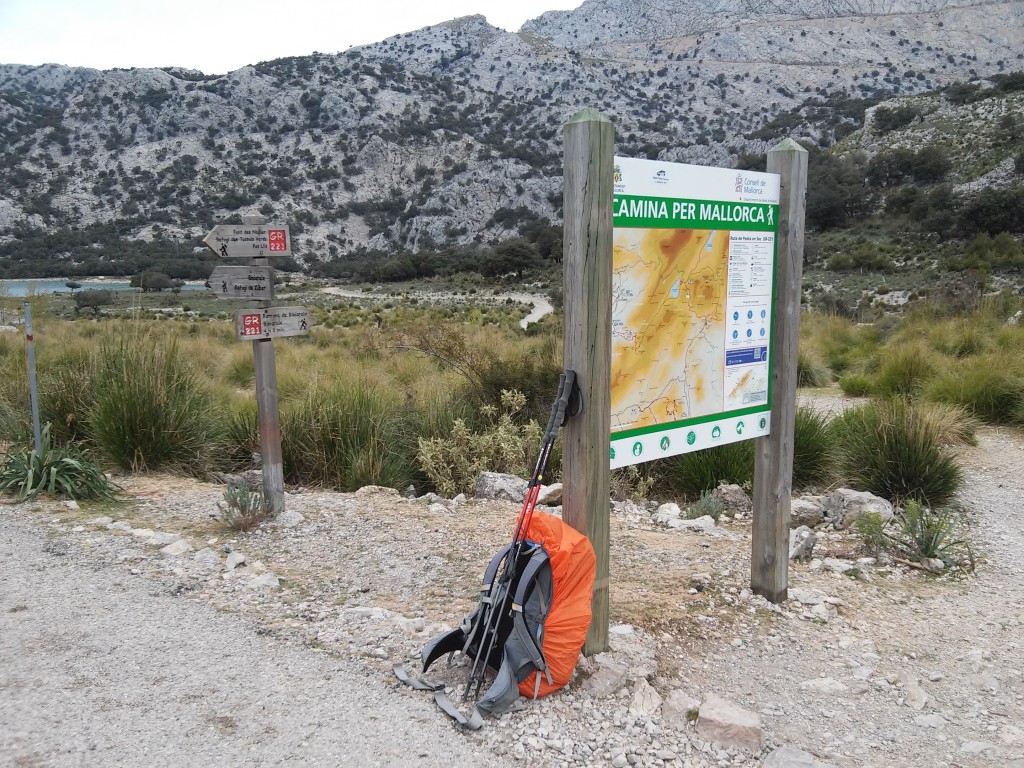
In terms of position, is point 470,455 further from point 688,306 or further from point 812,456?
point 688,306

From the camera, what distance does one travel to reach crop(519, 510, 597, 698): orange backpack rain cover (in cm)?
303

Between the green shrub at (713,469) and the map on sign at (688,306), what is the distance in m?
2.76

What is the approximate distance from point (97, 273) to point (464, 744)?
173 feet

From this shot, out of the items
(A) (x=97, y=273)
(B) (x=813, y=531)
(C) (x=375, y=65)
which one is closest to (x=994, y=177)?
(B) (x=813, y=531)

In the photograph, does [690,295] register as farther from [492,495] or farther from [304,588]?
[492,495]

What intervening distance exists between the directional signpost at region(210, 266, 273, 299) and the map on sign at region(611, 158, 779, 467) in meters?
3.08

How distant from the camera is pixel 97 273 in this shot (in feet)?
159

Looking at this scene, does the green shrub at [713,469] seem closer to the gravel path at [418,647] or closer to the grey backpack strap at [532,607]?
the gravel path at [418,647]

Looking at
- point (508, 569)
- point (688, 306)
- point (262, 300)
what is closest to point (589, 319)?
point (688, 306)

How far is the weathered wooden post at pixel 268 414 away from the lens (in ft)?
17.7

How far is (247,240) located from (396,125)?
245ft

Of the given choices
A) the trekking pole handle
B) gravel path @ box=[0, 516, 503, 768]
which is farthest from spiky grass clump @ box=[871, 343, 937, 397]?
gravel path @ box=[0, 516, 503, 768]

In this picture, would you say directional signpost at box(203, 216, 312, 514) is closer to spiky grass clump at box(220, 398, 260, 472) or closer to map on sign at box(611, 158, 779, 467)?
spiky grass clump at box(220, 398, 260, 472)

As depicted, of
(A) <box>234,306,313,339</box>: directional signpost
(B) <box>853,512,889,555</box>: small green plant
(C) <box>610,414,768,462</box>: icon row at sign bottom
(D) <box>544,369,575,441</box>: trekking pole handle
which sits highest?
(A) <box>234,306,313,339</box>: directional signpost
